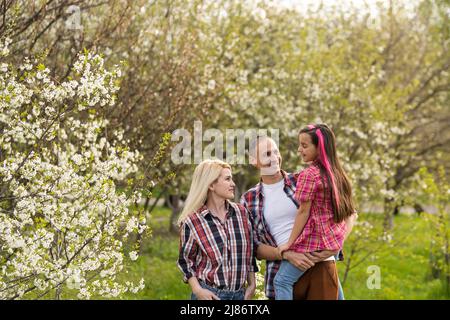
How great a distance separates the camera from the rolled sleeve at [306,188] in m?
3.87

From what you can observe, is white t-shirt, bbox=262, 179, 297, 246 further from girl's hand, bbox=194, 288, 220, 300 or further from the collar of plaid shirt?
girl's hand, bbox=194, 288, 220, 300

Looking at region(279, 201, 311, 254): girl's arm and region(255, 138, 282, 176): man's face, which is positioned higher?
region(255, 138, 282, 176): man's face

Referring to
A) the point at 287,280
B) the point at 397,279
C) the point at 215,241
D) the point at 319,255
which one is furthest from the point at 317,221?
the point at 397,279

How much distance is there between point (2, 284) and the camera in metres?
4.95

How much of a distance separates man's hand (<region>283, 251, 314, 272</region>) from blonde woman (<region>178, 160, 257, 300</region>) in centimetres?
26

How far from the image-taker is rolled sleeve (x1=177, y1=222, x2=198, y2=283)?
3.92m

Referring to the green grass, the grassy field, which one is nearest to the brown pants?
the grassy field

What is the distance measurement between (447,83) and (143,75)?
1276 cm

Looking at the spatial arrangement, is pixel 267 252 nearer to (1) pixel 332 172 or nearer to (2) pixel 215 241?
(2) pixel 215 241

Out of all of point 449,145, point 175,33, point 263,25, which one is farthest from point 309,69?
point 449,145

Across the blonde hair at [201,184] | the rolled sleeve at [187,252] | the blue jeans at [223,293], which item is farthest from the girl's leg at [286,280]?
the blonde hair at [201,184]

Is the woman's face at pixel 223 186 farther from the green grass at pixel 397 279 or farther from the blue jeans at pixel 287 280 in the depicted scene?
the green grass at pixel 397 279

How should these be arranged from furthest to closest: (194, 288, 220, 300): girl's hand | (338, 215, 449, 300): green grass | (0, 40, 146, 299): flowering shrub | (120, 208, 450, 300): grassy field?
(338, 215, 449, 300): green grass
(120, 208, 450, 300): grassy field
(0, 40, 146, 299): flowering shrub
(194, 288, 220, 300): girl's hand
